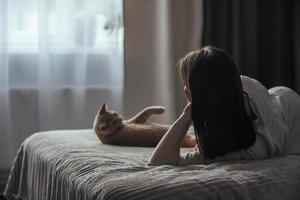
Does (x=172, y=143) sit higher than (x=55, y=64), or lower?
lower

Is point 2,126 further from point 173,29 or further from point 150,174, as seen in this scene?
point 150,174

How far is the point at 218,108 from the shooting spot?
5.16 ft

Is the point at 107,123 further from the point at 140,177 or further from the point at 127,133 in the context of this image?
the point at 140,177

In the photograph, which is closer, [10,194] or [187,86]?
[187,86]

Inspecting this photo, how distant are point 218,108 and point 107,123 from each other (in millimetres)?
676

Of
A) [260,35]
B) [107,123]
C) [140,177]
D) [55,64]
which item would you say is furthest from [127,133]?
[260,35]

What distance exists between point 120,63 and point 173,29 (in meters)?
0.38

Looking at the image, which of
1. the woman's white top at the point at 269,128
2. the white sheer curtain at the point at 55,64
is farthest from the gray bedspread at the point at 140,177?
the white sheer curtain at the point at 55,64

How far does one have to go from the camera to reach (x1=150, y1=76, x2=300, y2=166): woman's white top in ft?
5.32

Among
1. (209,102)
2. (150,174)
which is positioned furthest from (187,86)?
(150,174)

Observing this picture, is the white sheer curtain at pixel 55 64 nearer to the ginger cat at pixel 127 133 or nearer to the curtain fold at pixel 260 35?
the curtain fold at pixel 260 35

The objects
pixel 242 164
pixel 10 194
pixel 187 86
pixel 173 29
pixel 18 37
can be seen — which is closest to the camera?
pixel 242 164

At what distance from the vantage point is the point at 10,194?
2314 mm

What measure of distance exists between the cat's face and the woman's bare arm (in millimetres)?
533
